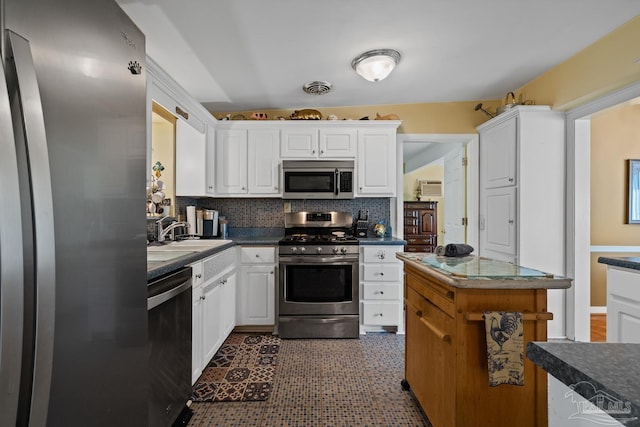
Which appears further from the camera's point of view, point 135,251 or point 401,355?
point 401,355

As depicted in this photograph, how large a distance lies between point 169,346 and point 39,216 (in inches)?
46.0

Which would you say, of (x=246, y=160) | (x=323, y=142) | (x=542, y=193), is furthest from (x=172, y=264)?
(x=542, y=193)

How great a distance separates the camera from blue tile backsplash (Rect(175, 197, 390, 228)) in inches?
142

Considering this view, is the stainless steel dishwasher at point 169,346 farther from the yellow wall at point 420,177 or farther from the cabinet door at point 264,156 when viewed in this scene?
the yellow wall at point 420,177

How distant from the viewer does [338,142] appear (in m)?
3.30

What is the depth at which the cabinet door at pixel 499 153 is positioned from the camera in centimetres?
296

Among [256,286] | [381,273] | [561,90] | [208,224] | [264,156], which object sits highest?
[561,90]

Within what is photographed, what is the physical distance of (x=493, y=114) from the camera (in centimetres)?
352

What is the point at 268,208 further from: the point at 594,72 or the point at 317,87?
the point at 594,72

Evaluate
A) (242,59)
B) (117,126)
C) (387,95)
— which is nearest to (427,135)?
(387,95)

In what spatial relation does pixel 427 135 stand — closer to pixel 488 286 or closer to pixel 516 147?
pixel 516 147

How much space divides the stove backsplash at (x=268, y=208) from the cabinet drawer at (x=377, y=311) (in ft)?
3.24

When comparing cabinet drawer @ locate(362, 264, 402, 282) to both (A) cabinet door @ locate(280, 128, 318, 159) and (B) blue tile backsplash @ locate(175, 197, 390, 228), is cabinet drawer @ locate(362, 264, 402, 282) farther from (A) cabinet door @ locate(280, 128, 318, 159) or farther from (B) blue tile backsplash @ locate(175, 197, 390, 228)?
(A) cabinet door @ locate(280, 128, 318, 159)

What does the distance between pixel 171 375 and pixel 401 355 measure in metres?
1.86
